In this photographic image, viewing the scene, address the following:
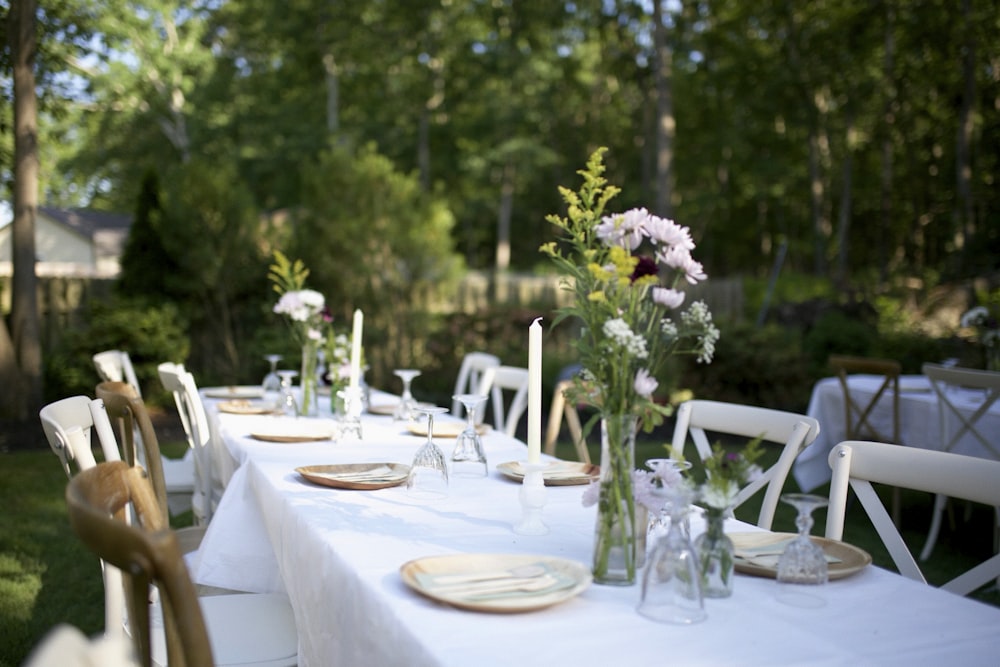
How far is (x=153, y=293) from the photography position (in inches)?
439

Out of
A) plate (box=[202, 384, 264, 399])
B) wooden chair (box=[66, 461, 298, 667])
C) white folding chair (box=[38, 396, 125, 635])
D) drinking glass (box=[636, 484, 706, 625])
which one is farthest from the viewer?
plate (box=[202, 384, 264, 399])

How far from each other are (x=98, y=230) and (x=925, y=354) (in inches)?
607

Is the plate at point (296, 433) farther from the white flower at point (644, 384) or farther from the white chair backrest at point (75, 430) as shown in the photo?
the white flower at point (644, 384)

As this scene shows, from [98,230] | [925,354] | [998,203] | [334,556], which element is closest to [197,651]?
[334,556]

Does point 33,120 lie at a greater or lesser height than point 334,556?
greater

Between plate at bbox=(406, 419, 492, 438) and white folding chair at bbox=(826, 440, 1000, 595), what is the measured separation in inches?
62.1

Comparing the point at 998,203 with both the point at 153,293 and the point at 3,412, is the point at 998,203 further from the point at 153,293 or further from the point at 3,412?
the point at 3,412

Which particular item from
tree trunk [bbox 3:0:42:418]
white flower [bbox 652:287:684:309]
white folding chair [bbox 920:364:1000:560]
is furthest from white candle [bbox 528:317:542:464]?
tree trunk [bbox 3:0:42:418]

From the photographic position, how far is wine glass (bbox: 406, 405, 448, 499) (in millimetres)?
2494

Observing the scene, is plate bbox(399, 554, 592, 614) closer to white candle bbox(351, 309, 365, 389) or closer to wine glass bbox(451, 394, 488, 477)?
wine glass bbox(451, 394, 488, 477)

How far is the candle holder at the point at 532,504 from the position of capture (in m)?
2.11

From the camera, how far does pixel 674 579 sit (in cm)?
160

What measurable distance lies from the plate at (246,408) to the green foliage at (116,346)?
5.97m

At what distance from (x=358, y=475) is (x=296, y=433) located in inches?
39.7
